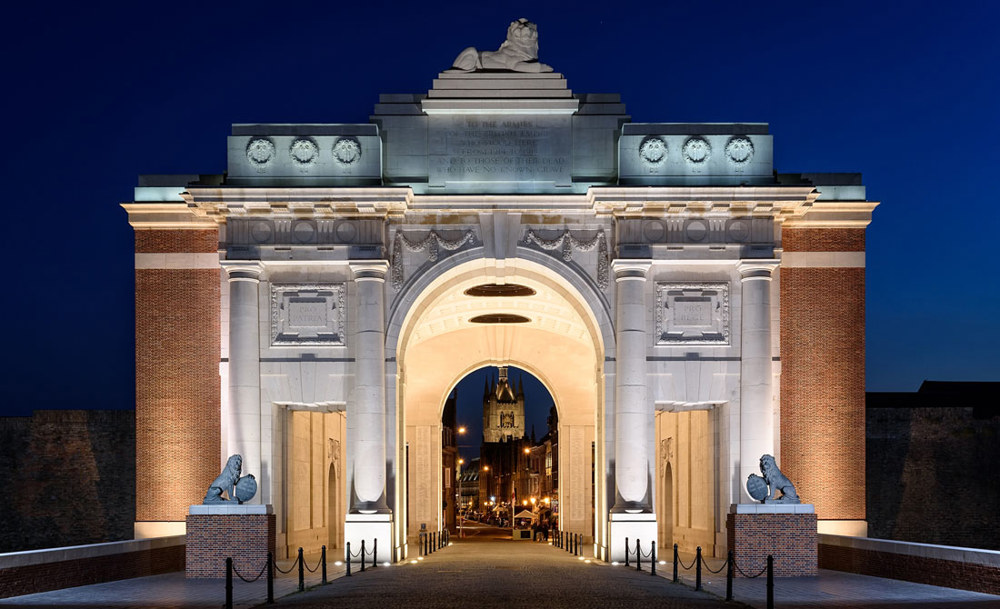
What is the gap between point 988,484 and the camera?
46.5 meters

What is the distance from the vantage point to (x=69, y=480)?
4797cm

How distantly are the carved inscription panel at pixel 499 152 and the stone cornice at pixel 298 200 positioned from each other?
1.97m

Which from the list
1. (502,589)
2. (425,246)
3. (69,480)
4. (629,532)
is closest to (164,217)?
(425,246)

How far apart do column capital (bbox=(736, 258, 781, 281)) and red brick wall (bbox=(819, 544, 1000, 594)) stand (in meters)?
8.39

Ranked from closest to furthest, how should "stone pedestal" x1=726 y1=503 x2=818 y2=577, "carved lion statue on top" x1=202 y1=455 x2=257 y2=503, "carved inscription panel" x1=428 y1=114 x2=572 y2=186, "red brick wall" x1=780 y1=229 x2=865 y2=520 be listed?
"stone pedestal" x1=726 y1=503 x2=818 y2=577
"carved lion statue on top" x1=202 y1=455 x2=257 y2=503
"carved inscription panel" x1=428 y1=114 x2=572 y2=186
"red brick wall" x1=780 y1=229 x2=865 y2=520

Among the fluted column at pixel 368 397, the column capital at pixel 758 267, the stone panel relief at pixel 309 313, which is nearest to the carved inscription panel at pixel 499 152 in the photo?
the fluted column at pixel 368 397

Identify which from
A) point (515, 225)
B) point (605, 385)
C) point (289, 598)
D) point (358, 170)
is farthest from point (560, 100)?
point (289, 598)

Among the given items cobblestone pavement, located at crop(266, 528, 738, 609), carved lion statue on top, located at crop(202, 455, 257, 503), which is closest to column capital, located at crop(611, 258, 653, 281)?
cobblestone pavement, located at crop(266, 528, 738, 609)

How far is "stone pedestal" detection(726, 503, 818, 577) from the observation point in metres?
29.9

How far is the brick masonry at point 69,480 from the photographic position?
47344mm

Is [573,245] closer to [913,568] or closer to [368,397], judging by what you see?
[368,397]

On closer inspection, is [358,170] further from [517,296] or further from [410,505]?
[410,505]

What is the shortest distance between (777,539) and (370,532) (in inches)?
464

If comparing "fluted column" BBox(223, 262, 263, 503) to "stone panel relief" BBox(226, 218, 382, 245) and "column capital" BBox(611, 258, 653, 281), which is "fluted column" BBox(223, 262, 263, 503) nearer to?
"stone panel relief" BBox(226, 218, 382, 245)
